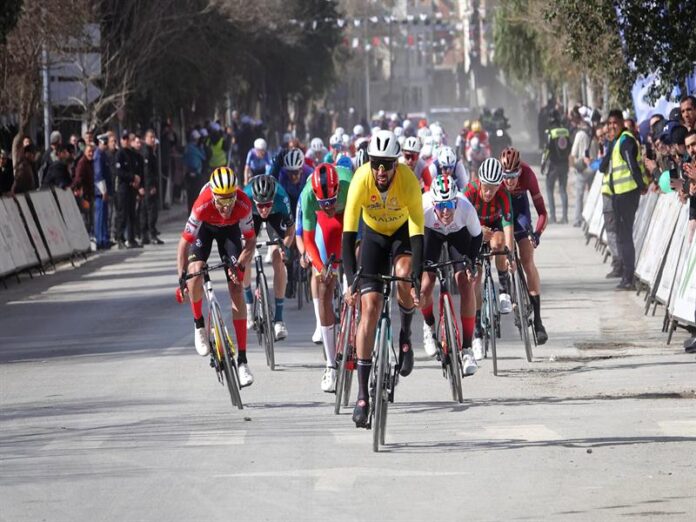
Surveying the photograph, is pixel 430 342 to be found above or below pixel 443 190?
below

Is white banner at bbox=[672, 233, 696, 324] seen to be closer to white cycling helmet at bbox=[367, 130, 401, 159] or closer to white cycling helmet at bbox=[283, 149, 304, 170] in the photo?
white cycling helmet at bbox=[283, 149, 304, 170]

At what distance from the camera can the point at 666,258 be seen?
18.1 metres

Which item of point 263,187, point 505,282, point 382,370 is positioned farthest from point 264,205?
point 382,370

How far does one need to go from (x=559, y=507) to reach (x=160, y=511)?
202 cm

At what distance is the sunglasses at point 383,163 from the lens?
11.4 metres

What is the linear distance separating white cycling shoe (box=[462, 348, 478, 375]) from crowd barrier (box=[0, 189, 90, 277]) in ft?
40.2

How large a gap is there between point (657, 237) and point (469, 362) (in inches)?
258

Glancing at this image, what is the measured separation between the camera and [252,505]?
916 centimetres

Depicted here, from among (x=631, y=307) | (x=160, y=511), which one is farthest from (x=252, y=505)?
(x=631, y=307)

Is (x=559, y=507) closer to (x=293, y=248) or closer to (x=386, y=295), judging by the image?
(x=386, y=295)

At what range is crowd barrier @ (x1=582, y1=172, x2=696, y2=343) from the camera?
1591 centimetres

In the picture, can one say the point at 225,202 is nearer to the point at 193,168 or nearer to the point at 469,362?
the point at 469,362

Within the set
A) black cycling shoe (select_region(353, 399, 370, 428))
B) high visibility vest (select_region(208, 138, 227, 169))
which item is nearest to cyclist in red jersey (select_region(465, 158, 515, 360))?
black cycling shoe (select_region(353, 399, 370, 428))

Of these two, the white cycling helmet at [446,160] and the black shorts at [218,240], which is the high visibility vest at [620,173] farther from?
the black shorts at [218,240]
